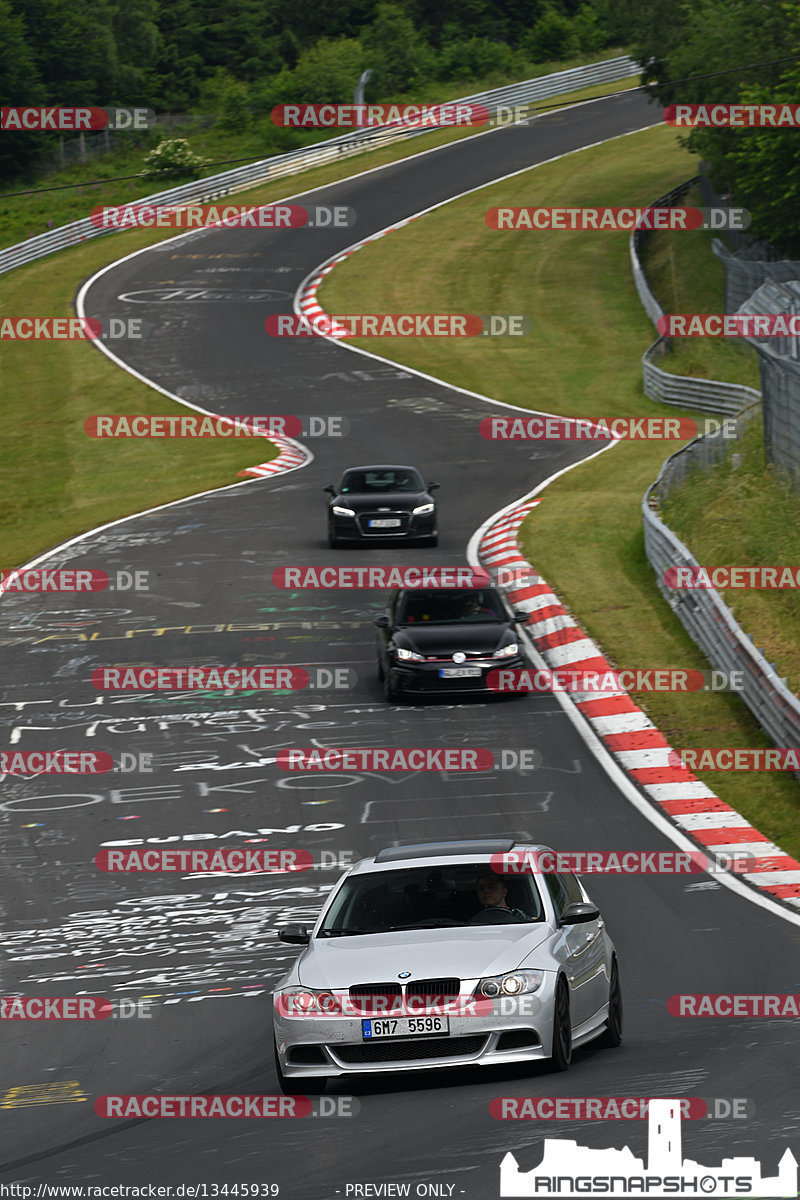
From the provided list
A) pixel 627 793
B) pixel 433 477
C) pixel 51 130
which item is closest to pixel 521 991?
pixel 627 793

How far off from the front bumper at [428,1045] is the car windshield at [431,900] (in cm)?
87

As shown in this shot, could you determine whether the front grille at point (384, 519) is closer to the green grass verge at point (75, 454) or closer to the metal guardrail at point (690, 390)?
the green grass verge at point (75, 454)

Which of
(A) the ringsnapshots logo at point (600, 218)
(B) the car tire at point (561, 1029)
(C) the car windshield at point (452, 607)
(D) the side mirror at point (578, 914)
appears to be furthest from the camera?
(A) the ringsnapshots logo at point (600, 218)

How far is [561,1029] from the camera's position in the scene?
355 inches

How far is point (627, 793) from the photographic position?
17.1 metres

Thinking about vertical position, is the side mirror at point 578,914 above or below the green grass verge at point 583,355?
above

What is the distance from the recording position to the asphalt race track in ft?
26.7

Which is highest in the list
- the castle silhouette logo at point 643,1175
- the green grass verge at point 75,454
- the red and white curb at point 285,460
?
the castle silhouette logo at point 643,1175

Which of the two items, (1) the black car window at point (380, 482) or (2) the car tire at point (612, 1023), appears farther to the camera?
(1) the black car window at point (380, 482)

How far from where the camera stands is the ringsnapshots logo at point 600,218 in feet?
203

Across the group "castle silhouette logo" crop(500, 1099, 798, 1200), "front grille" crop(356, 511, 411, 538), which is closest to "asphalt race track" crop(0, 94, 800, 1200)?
"castle silhouette logo" crop(500, 1099, 798, 1200)

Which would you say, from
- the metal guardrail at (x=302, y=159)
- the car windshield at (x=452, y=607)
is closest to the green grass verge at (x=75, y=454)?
the metal guardrail at (x=302, y=159)

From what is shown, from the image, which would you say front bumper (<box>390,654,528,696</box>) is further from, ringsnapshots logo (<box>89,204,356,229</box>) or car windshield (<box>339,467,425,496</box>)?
ringsnapshots logo (<box>89,204,356,229</box>)

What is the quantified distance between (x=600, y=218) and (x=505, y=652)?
46.1 metres
